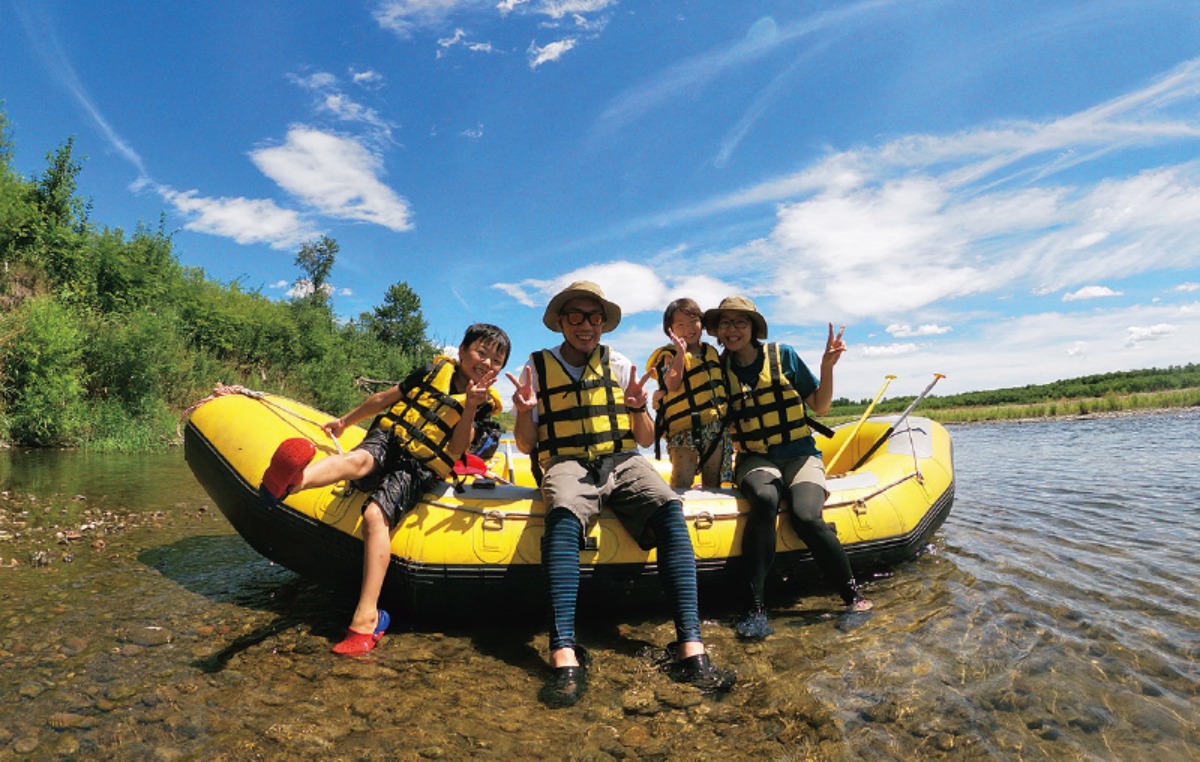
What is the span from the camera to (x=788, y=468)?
3.82m

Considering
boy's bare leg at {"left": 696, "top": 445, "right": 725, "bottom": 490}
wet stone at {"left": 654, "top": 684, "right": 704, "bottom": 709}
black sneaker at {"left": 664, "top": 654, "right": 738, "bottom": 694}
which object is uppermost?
boy's bare leg at {"left": 696, "top": 445, "right": 725, "bottom": 490}

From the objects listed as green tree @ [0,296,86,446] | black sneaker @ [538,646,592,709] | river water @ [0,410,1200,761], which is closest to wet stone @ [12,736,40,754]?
river water @ [0,410,1200,761]

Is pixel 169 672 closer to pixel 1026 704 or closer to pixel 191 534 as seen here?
pixel 191 534

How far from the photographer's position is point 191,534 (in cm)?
538

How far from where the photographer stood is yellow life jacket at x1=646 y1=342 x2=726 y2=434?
13.4 feet

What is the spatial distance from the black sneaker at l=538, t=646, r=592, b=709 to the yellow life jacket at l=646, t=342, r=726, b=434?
193cm

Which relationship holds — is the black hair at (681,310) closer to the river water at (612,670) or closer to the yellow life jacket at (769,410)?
the yellow life jacket at (769,410)

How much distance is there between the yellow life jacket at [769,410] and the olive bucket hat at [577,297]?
1.06 m

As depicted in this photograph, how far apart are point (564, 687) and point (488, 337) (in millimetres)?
1925

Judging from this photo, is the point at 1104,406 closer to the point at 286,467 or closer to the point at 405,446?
the point at 405,446

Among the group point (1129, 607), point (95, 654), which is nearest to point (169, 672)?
point (95, 654)

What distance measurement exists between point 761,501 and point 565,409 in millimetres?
1304

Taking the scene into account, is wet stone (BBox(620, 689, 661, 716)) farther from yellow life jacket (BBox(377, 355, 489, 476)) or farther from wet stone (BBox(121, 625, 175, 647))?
wet stone (BBox(121, 625, 175, 647))

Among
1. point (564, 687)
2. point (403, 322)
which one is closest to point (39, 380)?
point (564, 687)
